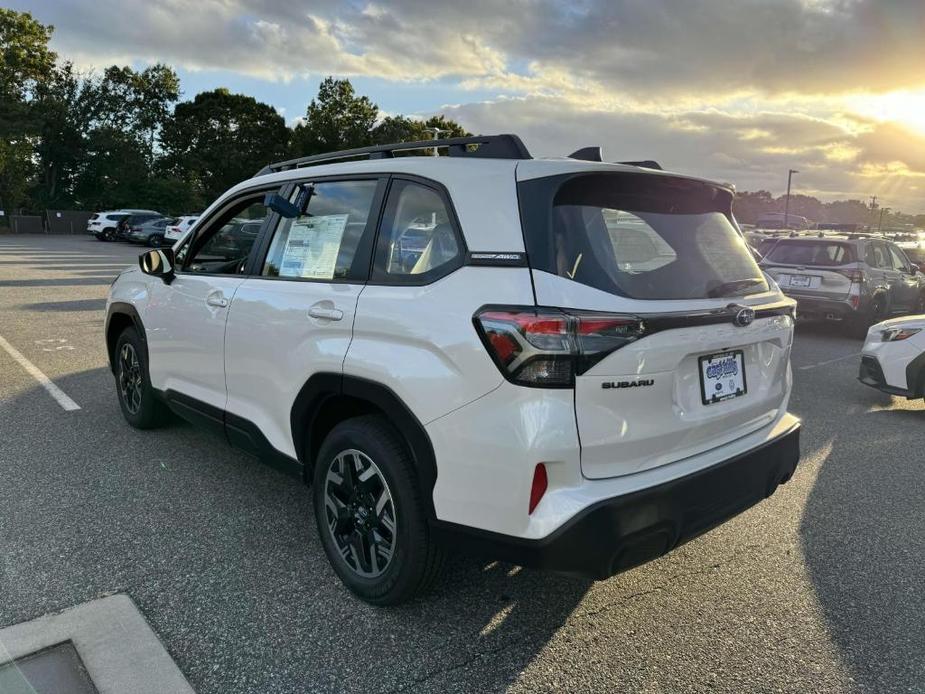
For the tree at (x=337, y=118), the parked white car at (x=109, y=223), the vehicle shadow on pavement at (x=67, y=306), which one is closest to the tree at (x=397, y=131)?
the tree at (x=337, y=118)

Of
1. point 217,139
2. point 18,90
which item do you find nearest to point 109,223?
point 18,90

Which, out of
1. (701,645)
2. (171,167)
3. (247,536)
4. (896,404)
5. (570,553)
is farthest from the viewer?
(171,167)

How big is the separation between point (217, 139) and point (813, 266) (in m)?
51.6

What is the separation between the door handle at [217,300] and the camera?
373 cm

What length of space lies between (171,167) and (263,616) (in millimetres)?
57381

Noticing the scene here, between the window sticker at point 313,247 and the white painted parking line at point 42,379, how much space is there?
10.6 ft

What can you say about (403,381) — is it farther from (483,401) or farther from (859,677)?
(859,677)

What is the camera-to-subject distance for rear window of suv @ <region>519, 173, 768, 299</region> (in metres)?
2.42

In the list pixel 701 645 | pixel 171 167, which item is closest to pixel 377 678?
pixel 701 645

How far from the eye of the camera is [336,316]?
292 cm

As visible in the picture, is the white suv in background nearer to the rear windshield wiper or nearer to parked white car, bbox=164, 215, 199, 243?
the rear windshield wiper

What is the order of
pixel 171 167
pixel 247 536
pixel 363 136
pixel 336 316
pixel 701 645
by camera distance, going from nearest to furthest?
pixel 701 645 → pixel 336 316 → pixel 247 536 → pixel 363 136 → pixel 171 167

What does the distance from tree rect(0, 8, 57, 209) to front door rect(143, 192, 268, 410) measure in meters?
43.5

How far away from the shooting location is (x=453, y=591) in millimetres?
3033
